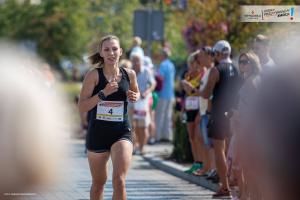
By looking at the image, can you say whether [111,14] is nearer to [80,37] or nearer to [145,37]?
[80,37]

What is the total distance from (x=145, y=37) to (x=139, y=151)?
418 centimetres

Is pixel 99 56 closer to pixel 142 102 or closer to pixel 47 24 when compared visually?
pixel 142 102

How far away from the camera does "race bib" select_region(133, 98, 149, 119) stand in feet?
67.3

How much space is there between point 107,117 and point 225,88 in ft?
A: 11.7

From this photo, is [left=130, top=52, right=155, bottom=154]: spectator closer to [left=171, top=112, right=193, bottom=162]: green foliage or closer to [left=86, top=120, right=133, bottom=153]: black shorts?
[left=171, top=112, right=193, bottom=162]: green foliage

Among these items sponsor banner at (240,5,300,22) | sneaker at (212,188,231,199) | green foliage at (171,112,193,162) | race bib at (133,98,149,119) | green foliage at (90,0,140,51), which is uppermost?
green foliage at (90,0,140,51)

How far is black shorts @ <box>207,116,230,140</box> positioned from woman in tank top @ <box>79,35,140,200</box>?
10.7 feet

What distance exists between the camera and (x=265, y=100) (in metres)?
7.13

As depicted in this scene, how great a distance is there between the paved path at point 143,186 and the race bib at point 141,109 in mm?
1918

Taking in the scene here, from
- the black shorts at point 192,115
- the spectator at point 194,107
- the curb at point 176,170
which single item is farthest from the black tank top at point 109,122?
the black shorts at point 192,115

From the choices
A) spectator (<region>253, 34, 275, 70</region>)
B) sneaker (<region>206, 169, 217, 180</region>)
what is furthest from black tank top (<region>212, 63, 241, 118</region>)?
sneaker (<region>206, 169, 217, 180</region>)

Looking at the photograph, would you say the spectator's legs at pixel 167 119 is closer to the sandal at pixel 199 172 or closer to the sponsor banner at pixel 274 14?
the sandal at pixel 199 172

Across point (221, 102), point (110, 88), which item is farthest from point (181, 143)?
point (110, 88)

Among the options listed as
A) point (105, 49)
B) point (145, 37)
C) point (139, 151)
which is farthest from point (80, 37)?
point (105, 49)
